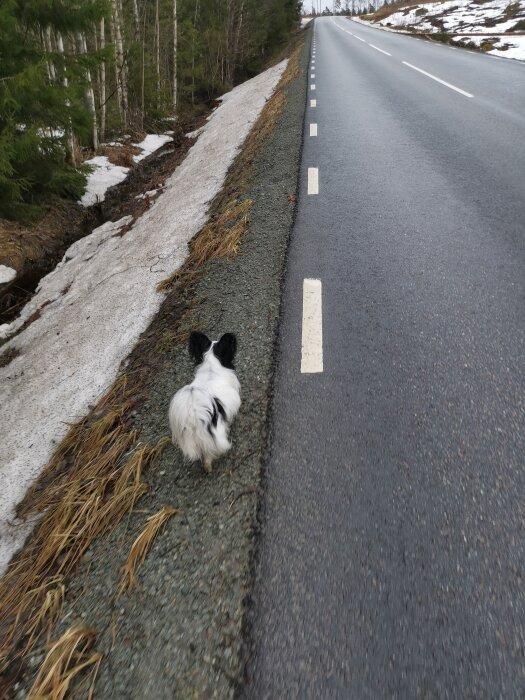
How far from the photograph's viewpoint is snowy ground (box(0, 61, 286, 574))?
4145 mm

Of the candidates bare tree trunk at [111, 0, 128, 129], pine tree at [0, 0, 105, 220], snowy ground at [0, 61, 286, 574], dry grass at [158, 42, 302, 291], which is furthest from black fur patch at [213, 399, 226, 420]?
bare tree trunk at [111, 0, 128, 129]

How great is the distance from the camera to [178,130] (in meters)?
18.4

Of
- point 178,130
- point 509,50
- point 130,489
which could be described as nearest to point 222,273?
Answer: point 130,489

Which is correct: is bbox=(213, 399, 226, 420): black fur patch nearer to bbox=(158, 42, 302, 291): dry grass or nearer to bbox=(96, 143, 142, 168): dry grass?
bbox=(158, 42, 302, 291): dry grass

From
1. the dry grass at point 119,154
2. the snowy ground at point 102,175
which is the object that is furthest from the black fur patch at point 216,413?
the dry grass at point 119,154

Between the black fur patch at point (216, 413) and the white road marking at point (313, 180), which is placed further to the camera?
the white road marking at point (313, 180)

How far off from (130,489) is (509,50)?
1087 inches

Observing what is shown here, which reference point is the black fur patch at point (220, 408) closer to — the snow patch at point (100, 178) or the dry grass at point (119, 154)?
the snow patch at point (100, 178)

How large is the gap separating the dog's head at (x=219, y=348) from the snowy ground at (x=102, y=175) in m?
8.67

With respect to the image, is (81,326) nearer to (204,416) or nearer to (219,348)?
(219,348)

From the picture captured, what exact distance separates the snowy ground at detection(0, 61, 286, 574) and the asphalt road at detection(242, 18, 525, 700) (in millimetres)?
2169

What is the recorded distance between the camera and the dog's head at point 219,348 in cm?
314

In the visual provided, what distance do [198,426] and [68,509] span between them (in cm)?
120

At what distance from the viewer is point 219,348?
3156mm
